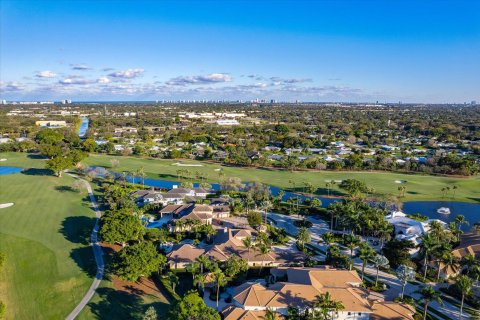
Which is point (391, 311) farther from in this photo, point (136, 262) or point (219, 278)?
point (136, 262)

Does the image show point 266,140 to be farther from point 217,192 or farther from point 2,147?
point 2,147

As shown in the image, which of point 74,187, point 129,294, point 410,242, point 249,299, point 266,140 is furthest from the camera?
point 266,140

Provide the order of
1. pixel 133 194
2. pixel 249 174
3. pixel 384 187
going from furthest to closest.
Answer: pixel 249 174 < pixel 384 187 < pixel 133 194

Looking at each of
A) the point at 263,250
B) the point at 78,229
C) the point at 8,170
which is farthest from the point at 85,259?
the point at 8,170

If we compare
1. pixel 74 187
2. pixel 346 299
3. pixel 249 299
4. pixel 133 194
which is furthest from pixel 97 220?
pixel 346 299

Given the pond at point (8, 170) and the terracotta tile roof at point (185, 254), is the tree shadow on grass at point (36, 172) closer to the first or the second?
the pond at point (8, 170)

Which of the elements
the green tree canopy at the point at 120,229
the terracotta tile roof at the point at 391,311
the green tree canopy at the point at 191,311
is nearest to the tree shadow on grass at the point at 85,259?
the green tree canopy at the point at 120,229
